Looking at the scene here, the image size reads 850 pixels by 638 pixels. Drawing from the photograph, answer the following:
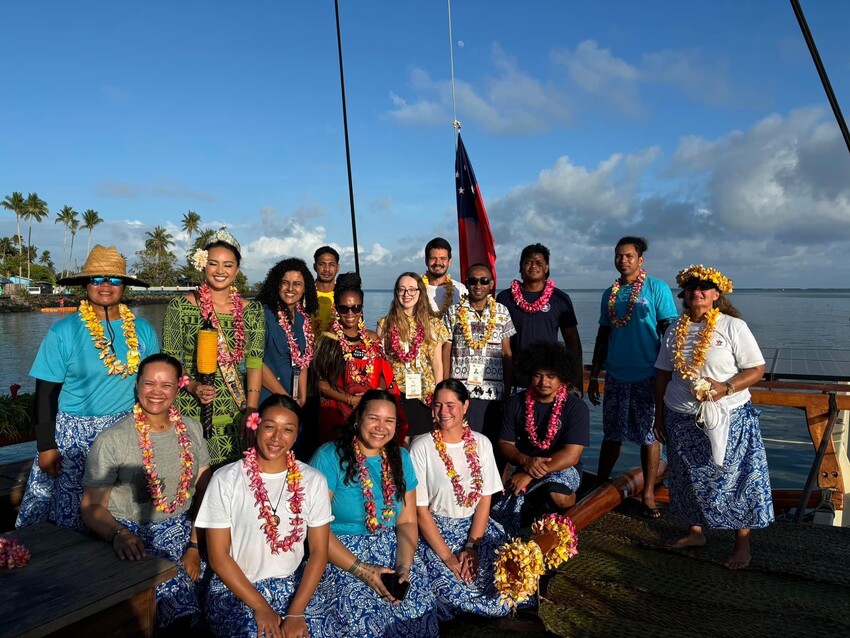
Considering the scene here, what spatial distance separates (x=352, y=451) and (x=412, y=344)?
146 centimetres

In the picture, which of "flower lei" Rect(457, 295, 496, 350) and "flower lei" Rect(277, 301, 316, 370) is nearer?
"flower lei" Rect(277, 301, 316, 370)

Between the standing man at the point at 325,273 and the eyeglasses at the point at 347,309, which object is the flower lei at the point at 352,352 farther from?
the standing man at the point at 325,273

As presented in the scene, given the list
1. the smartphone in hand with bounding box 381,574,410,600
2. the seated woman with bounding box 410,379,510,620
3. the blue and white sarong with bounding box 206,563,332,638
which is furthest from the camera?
the seated woman with bounding box 410,379,510,620

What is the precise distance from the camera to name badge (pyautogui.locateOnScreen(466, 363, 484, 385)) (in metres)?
4.80

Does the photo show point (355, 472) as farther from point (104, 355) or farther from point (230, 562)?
point (104, 355)

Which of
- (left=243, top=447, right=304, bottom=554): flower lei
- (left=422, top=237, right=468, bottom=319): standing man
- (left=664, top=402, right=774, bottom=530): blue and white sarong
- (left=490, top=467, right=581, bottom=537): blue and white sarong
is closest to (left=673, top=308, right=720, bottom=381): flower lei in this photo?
(left=664, top=402, right=774, bottom=530): blue and white sarong

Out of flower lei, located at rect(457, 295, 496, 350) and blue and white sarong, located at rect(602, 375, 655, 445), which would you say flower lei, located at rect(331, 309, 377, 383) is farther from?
blue and white sarong, located at rect(602, 375, 655, 445)

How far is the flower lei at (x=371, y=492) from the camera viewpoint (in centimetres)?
333

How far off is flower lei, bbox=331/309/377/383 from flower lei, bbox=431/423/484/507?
81 cm

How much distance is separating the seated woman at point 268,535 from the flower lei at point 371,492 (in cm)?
30

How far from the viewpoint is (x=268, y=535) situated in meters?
2.93

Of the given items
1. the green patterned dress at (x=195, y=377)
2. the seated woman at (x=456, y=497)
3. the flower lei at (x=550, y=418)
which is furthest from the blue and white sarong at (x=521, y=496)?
the green patterned dress at (x=195, y=377)

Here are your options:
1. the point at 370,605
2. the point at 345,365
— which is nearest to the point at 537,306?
the point at 345,365

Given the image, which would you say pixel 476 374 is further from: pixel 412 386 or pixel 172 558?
pixel 172 558
